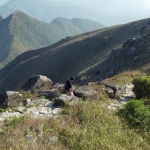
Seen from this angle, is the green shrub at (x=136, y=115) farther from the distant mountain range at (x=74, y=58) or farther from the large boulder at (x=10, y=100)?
the distant mountain range at (x=74, y=58)

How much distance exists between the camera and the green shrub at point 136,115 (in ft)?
27.4

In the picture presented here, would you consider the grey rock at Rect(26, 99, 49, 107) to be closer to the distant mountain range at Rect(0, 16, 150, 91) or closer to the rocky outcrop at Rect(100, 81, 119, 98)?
the rocky outcrop at Rect(100, 81, 119, 98)

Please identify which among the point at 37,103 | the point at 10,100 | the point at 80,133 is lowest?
the point at 80,133

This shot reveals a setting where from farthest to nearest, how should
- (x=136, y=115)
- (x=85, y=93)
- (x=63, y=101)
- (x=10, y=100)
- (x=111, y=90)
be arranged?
(x=111, y=90)
(x=85, y=93)
(x=10, y=100)
(x=63, y=101)
(x=136, y=115)

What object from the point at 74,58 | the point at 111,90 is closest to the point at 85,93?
the point at 111,90

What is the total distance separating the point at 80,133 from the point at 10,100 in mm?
5533

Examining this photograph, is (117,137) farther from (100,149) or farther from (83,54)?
(83,54)

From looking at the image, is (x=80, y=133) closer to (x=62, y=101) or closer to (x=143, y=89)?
(x=62, y=101)

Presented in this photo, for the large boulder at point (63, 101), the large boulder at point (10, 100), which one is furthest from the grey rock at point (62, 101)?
the large boulder at point (10, 100)

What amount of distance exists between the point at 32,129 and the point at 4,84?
354 feet

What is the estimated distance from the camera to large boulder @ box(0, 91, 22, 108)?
430 inches

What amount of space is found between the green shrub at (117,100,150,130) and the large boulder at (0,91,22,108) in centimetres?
563

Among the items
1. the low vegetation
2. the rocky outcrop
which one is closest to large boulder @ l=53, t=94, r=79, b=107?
the low vegetation

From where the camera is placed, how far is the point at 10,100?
11.0m
